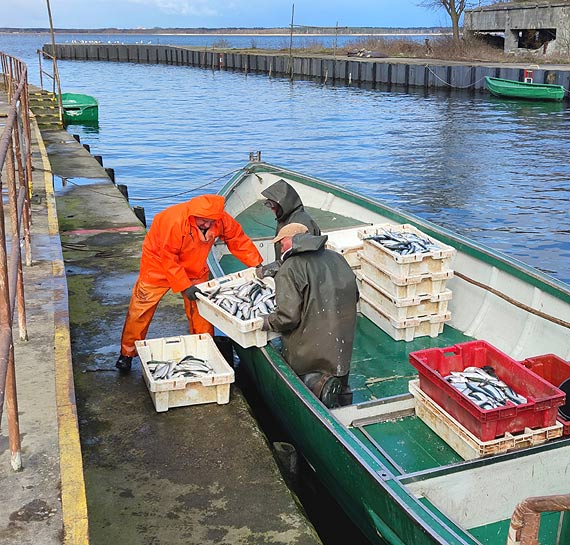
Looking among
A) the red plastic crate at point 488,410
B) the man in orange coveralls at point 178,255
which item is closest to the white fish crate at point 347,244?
the man in orange coveralls at point 178,255

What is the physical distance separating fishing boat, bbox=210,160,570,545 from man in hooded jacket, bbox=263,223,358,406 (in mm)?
235

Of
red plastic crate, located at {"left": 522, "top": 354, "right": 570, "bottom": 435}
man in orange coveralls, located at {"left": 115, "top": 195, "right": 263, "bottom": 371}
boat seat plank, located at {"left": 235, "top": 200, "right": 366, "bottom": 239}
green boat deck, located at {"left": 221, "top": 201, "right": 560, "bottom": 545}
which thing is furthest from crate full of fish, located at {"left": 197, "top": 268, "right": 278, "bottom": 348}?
boat seat plank, located at {"left": 235, "top": 200, "right": 366, "bottom": 239}

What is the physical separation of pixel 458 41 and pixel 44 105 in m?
41.1

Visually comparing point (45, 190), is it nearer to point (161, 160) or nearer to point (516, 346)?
point (516, 346)

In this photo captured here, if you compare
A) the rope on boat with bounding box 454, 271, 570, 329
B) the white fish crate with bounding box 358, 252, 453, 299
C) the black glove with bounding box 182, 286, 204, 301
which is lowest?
the rope on boat with bounding box 454, 271, 570, 329

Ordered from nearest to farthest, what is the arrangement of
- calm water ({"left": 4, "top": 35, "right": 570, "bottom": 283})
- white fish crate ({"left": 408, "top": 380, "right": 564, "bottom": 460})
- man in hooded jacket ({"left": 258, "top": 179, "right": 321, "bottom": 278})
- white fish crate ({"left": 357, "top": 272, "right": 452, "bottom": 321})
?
white fish crate ({"left": 408, "top": 380, "right": 564, "bottom": 460})
man in hooded jacket ({"left": 258, "top": 179, "right": 321, "bottom": 278})
white fish crate ({"left": 357, "top": 272, "right": 452, "bottom": 321})
calm water ({"left": 4, "top": 35, "right": 570, "bottom": 283})

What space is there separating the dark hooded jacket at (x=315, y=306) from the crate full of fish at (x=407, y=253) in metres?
1.66

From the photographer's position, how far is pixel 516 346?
7.60m

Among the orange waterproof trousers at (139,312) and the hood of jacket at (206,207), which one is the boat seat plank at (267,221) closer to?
A: the orange waterproof trousers at (139,312)

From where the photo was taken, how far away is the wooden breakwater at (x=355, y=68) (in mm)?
45391

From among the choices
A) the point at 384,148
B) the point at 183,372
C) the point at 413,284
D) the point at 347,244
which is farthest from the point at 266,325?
the point at 384,148

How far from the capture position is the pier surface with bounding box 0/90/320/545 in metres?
→ 3.80

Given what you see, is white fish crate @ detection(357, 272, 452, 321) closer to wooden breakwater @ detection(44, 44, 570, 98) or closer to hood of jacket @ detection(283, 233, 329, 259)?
hood of jacket @ detection(283, 233, 329, 259)

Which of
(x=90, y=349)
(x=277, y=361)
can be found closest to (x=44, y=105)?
(x=90, y=349)
